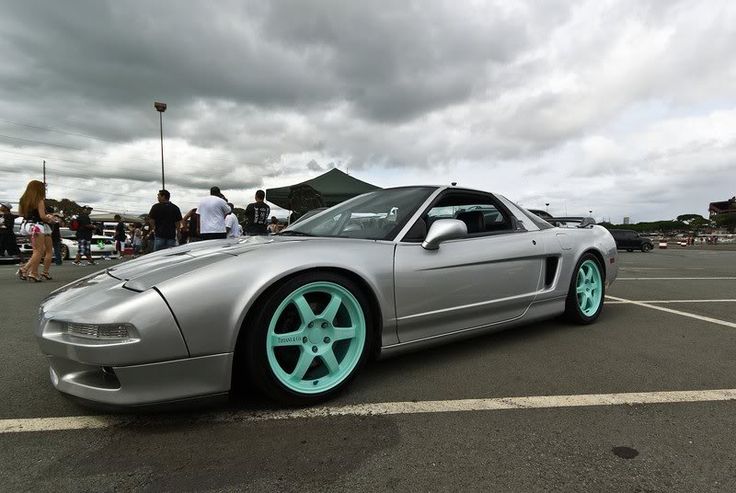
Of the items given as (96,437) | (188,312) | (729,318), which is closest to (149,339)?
(188,312)

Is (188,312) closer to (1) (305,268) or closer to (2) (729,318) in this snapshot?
(1) (305,268)

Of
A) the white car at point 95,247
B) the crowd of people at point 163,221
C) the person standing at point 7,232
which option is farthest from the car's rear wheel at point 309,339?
the white car at point 95,247

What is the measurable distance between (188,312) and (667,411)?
2.13 m

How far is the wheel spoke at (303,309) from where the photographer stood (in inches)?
76.1

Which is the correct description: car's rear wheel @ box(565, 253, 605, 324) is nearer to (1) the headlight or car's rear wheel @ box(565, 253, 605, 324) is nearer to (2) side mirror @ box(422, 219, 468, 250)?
(2) side mirror @ box(422, 219, 468, 250)

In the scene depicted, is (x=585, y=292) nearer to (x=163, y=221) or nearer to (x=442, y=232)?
(x=442, y=232)

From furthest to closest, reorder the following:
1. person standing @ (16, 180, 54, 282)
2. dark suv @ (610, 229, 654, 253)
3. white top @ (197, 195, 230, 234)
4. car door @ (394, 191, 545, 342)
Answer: dark suv @ (610, 229, 654, 253)
white top @ (197, 195, 230, 234)
person standing @ (16, 180, 54, 282)
car door @ (394, 191, 545, 342)

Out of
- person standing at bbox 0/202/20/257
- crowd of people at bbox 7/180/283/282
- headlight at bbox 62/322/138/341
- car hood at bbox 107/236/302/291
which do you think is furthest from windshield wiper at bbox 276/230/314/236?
person standing at bbox 0/202/20/257

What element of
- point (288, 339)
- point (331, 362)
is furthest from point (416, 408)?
point (288, 339)

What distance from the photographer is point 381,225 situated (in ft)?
8.48

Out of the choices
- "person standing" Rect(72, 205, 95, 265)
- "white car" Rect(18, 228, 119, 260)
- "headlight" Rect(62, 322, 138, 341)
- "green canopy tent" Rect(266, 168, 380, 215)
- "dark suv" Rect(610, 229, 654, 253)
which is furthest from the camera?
"dark suv" Rect(610, 229, 654, 253)

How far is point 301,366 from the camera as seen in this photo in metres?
1.94

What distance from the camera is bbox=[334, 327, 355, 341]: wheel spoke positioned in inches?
80.9

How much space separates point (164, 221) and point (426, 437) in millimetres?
6321
